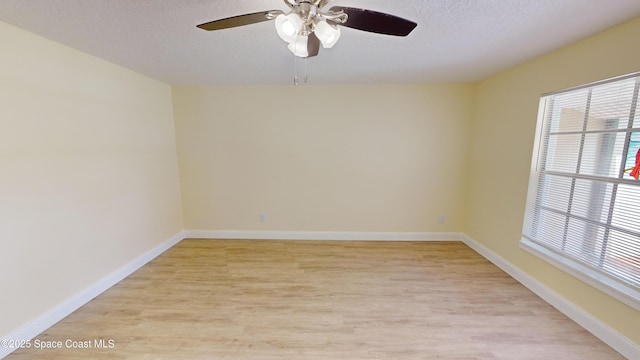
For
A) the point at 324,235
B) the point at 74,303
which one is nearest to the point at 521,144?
the point at 324,235

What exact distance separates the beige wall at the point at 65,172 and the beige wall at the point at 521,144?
4.26 meters

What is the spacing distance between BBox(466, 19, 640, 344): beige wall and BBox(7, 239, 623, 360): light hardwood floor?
265mm

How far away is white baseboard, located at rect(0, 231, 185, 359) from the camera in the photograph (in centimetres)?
184

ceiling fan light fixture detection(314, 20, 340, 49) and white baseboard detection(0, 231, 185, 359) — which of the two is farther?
white baseboard detection(0, 231, 185, 359)

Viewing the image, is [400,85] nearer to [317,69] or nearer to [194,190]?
[317,69]

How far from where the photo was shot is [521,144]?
8.89 feet

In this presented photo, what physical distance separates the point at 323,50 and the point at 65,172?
8.06 feet

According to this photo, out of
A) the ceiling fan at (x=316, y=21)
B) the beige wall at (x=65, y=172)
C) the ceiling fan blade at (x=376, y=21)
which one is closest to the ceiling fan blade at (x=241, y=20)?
the ceiling fan at (x=316, y=21)

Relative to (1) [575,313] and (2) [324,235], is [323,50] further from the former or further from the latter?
(1) [575,313]

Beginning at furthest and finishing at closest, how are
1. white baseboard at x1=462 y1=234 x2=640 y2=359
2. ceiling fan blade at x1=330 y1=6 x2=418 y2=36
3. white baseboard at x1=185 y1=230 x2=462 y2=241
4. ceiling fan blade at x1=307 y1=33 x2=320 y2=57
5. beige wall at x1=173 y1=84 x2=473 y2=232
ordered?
white baseboard at x1=185 y1=230 x2=462 y2=241 → beige wall at x1=173 y1=84 x2=473 y2=232 → white baseboard at x1=462 y1=234 x2=640 y2=359 → ceiling fan blade at x1=307 y1=33 x2=320 y2=57 → ceiling fan blade at x1=330 y1=6 x2=418 y2=36

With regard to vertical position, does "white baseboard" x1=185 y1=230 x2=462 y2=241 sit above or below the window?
below

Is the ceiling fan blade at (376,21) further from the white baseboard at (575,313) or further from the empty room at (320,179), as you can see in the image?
the white baseboard at (575,313)

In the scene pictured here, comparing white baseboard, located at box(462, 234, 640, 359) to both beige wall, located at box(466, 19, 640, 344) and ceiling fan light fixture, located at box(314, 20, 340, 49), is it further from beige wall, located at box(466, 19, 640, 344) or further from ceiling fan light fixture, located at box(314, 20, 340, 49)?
ceiling fan light fixture, located at box(314, 20, 340, 49)

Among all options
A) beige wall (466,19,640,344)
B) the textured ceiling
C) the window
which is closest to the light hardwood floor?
beige wall (466,19,640,344)
